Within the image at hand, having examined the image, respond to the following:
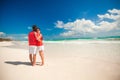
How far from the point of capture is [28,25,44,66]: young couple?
9.70 feet

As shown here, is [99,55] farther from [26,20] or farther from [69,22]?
[26,20]

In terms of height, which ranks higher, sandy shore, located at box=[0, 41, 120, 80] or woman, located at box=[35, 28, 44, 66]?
woman, located at box=[35, 28, 44, 66]

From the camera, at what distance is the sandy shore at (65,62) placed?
9.52 ft

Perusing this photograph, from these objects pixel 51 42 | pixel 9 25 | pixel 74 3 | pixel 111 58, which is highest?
pixel 74 3

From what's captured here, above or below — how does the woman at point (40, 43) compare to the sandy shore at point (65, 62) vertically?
above

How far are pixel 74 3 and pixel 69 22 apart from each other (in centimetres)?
28

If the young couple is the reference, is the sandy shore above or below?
below

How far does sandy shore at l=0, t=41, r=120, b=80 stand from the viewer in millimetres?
2902

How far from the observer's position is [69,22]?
9.74ft

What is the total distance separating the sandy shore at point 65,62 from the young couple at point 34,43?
60 mm

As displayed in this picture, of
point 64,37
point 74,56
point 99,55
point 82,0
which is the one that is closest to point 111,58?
point 99,55

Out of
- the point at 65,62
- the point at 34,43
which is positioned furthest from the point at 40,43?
the point at 65,62

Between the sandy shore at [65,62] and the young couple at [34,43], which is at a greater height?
the young couple at [34,43]

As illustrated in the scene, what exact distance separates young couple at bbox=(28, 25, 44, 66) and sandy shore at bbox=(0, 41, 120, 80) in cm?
6
